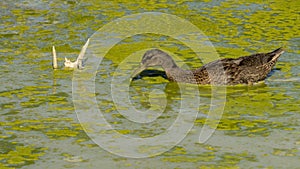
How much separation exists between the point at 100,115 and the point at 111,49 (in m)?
3.91

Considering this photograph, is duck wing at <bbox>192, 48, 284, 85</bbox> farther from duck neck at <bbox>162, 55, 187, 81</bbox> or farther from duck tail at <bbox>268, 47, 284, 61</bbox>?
duck neck at <bbox>162, 55, 187, 81</bbox>

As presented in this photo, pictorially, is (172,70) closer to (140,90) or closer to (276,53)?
(140,90)

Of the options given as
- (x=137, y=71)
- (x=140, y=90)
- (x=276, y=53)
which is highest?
(x=276, y=53)

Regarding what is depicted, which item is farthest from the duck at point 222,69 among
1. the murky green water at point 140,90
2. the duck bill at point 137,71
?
the murky green water at point 140,90

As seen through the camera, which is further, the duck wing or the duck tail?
the duck tail

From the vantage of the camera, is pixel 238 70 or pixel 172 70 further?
pixel 172 70

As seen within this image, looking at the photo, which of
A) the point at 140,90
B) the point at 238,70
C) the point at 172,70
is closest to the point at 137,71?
the point at 172,70

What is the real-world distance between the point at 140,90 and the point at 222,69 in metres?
1.53

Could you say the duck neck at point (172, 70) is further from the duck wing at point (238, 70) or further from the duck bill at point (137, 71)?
the duck bill at point (137, 71)

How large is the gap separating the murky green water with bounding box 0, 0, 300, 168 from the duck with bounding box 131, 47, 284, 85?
209mm

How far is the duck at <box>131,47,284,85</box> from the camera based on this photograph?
41.4 feet

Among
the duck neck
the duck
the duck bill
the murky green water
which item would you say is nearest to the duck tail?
the duck

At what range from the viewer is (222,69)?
41.7 feet

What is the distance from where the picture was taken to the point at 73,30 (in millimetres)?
15633
